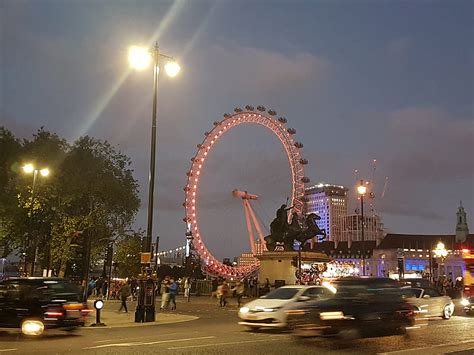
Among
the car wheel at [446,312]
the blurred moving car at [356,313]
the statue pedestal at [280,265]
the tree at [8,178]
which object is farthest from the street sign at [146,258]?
the statue pedestal at [280,265]

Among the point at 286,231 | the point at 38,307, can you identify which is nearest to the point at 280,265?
the point at 286,231

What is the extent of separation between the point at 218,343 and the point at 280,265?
37631 mm

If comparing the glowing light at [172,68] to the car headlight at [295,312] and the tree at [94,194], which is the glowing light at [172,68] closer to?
the car headlight at [295,312]

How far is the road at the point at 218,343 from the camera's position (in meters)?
13.8

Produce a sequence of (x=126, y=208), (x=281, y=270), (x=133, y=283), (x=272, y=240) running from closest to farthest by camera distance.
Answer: (x=133, y=283) → (x=126, y=208) → (x=281, y=270) → (x=272, y=240)

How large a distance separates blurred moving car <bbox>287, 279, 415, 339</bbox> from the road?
1.13ft

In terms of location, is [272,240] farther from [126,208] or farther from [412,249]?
[412,249]

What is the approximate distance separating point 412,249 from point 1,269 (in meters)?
116

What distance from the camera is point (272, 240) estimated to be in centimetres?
5650

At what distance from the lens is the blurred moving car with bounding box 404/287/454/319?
23.9 metres

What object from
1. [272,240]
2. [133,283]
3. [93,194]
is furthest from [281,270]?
[93,194]

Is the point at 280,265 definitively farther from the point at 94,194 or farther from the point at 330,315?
the point at 330,315

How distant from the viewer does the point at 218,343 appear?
15.7 m

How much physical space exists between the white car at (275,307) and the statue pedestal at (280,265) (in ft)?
105
